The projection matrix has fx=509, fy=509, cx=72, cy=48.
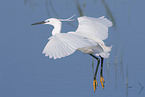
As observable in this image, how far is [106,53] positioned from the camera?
584 cm

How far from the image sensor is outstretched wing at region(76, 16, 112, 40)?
584 centimetres

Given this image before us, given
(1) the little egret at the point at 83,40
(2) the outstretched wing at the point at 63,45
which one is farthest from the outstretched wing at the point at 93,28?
(2) the outstretched wing at the point at 63,45

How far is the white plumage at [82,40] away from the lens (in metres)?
4.93

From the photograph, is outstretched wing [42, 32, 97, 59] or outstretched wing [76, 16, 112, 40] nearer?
outstretched wing [42, 32, 97, 59]

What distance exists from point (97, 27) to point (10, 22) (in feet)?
9.60

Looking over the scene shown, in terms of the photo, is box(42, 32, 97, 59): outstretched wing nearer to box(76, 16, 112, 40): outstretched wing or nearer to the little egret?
the little egret

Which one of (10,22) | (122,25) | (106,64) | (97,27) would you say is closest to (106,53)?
(97,27)

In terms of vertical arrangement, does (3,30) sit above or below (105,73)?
above

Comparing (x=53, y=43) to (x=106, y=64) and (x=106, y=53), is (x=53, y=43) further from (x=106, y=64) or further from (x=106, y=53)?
(x=106, y=64)

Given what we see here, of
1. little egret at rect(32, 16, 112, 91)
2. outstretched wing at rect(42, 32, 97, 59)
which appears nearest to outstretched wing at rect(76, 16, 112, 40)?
little egret at rect(32, 16, 112, 91)

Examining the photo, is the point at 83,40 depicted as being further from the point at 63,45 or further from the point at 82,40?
the point at 63,45

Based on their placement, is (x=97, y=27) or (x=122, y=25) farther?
(x=122, y=25)

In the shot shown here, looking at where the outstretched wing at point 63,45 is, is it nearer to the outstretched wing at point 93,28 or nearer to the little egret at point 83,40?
the little egret at point 83,40

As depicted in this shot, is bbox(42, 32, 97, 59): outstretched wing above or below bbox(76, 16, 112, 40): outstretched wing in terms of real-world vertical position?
below
